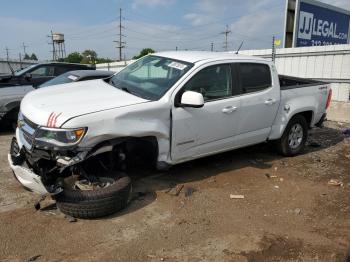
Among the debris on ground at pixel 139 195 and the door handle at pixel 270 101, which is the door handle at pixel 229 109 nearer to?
the door handle at pixel 270 101

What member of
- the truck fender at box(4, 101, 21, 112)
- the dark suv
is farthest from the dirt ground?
the dark suv

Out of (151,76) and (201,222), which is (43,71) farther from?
(201,222)

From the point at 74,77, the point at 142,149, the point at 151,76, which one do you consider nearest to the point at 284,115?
the point at 151,76

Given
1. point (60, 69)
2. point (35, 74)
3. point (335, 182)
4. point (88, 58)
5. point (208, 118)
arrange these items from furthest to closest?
point (88, 58), point (60, 69), point (35, 74), point (335, 182), point (208, 118)

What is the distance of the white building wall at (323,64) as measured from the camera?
34.3ft

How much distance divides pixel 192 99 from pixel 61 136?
1652mm

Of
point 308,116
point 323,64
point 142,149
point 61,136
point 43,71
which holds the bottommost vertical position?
point 142,149

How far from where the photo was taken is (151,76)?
17.5ft

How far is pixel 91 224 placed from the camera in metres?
4.05

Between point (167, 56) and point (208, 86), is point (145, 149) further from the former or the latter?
point (167, 56)

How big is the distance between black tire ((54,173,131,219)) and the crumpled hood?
2.53 ft

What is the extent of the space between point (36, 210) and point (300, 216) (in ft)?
10.2

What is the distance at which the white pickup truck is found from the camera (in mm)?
4043

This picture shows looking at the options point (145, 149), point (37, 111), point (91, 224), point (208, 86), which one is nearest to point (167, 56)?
point (208, 86)
